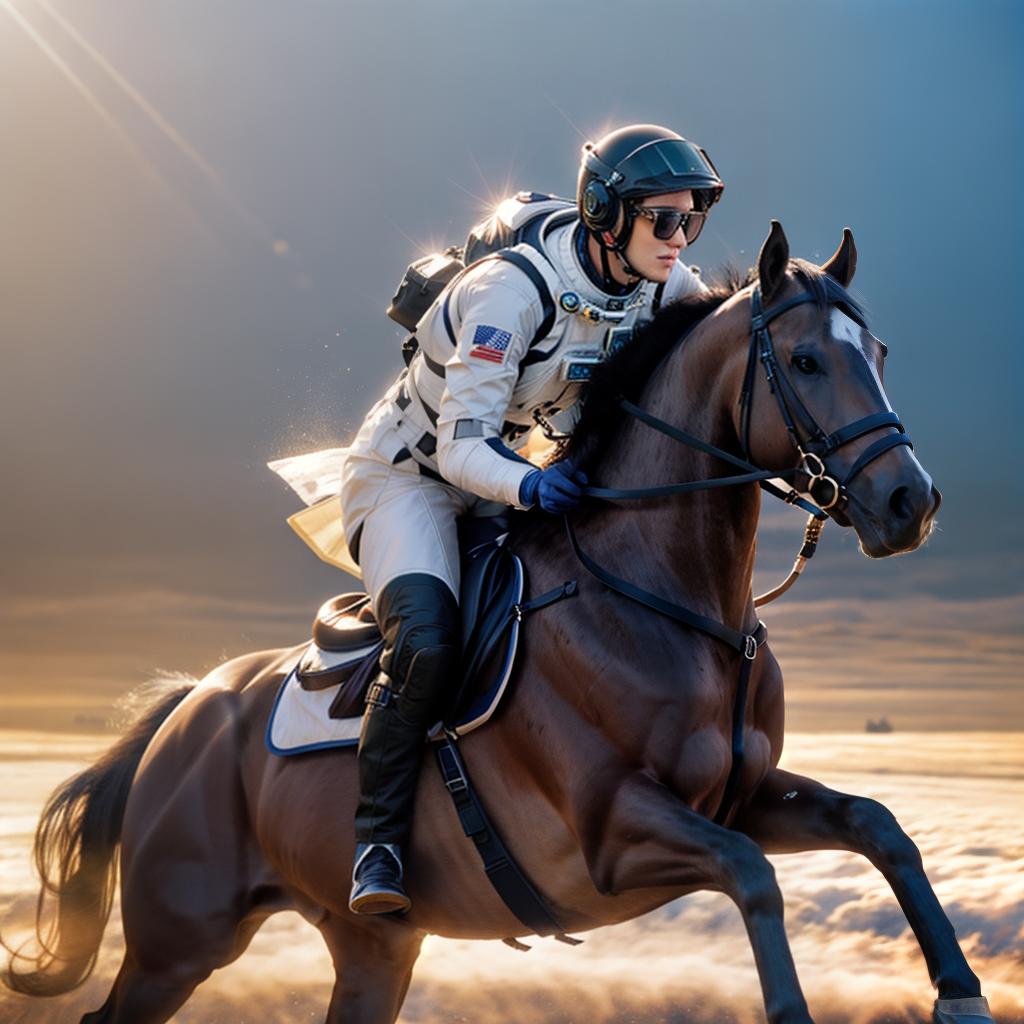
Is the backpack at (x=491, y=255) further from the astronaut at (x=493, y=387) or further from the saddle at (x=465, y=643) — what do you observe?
the saddle at (x=465, y=643)

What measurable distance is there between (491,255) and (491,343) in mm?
617

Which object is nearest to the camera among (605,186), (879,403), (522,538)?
(879,403)

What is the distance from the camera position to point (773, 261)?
19.3ft

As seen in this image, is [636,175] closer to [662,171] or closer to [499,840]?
[662,171]

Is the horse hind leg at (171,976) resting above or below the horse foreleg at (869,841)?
below

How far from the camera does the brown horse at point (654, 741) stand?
5.50m

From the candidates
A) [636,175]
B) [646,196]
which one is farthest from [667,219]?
[636,175]

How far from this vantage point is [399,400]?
740 centimetres

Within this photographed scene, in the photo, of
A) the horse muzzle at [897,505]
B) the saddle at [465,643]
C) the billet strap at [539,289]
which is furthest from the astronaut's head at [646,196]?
the horse muzzle at [897,505]

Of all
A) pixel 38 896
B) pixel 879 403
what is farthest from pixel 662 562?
pixel 38 896

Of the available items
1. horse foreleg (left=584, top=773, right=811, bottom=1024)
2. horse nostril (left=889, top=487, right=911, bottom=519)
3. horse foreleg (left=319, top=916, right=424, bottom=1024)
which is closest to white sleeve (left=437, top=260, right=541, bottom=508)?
horse foreleg (left=584, top=773, right=811, bottom=1024)

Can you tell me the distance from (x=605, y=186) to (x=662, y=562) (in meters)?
1.78

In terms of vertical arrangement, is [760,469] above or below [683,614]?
above

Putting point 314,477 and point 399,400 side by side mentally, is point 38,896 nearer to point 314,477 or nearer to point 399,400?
point 314,477
